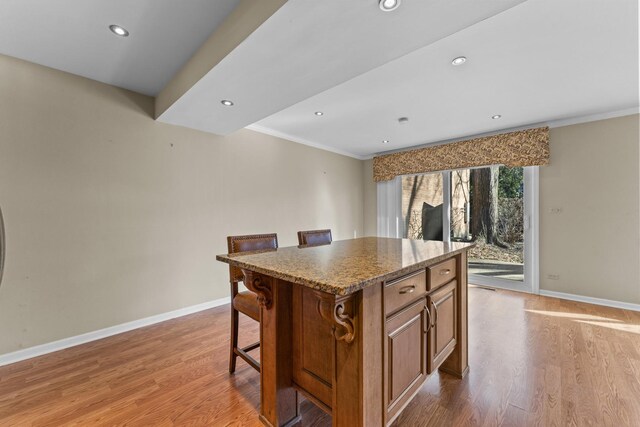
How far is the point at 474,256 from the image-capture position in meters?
4.21

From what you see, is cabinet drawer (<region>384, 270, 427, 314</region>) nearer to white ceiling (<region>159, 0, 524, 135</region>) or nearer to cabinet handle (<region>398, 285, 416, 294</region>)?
cabinet handle (<region>398, 285, 416, 294</region>)

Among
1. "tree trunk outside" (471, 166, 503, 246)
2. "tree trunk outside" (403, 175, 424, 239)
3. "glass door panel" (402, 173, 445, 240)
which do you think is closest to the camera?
"tree trunk outside" (471, 166, 503, 246)

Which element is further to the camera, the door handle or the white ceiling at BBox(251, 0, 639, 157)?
the white ceiling at BBox(251, 0, 639, 157)

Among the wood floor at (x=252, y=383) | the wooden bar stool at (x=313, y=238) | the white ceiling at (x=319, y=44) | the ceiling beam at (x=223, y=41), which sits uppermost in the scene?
the ceiling beam at (x=223, y=41)

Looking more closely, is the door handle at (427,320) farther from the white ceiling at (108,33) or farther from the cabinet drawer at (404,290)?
the white ceiling at (108,33)

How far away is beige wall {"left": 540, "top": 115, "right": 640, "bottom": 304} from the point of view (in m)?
2.96

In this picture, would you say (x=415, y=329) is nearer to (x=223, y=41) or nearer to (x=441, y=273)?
(x=441, y=273)

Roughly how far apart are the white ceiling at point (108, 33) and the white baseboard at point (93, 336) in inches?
91.2

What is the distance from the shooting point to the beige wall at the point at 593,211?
296 centimetres

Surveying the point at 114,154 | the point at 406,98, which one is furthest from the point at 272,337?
the point at 406,98

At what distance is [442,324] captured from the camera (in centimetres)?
157

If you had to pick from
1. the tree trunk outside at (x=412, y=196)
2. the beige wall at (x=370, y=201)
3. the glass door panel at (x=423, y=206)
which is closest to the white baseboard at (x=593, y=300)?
the glass door panel at (x=423, y=206)

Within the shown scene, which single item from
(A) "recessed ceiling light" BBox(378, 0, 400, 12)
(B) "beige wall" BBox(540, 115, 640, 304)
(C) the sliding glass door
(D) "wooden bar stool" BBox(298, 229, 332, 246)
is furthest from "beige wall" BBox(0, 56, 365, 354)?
(B) "beige wall" BBox(540, 115, 640, 304)

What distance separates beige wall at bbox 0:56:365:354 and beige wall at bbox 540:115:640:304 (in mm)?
3920
